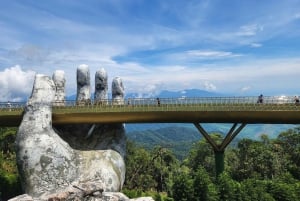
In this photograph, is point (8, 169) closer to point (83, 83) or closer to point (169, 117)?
point (83, 83)

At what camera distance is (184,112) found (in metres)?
35.6

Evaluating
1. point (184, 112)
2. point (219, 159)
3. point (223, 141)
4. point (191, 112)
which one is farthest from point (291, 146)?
point (184, 112)

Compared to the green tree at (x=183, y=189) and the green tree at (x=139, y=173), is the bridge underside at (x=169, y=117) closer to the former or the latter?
the green tree at (x=183, y=189)

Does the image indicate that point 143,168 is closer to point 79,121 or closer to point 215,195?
point 215,195

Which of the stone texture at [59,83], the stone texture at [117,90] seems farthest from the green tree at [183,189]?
the stone texture at [59,83]

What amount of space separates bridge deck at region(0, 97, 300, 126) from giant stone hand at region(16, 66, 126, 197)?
1.74m

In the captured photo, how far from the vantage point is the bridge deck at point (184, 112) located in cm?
3438

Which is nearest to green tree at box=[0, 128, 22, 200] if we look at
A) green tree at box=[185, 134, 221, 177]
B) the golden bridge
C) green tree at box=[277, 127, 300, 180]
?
the golden bridge

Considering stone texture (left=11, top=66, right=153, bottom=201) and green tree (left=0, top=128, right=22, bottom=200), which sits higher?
stone texture (left=11, top=66, right=153, bottom=201)

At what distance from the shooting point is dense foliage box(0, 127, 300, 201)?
132 ft

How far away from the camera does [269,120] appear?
3447 cm

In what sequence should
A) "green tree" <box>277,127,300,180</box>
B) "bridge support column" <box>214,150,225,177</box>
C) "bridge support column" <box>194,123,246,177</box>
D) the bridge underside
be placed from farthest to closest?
"green tree" <box>277,127,300,180</box>
"bridge support column" <box>214,150,225,177</box>
"bridge support column" <box>194,123,246,177</box>
the bridge underside

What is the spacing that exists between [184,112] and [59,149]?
456 inches

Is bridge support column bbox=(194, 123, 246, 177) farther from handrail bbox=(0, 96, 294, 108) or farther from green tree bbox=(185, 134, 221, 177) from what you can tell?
green tree bbox=(185, 134, 221, 177)
